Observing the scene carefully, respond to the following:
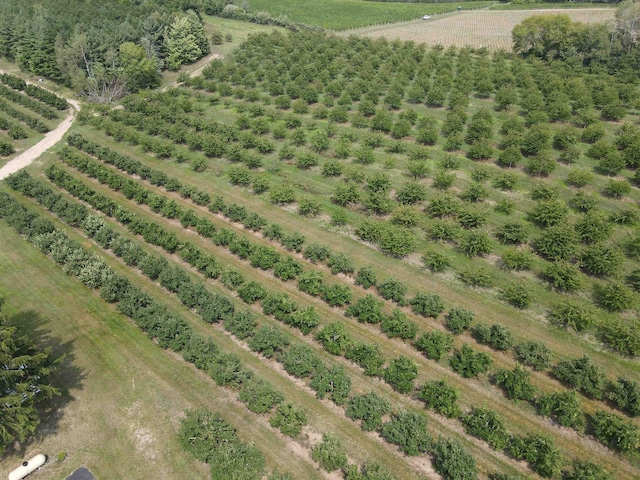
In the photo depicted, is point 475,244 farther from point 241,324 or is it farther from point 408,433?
point 241,324

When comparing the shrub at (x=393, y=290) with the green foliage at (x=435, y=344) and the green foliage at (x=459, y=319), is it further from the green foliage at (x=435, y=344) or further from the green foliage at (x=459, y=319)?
the green foliage at (x=435, y=344)

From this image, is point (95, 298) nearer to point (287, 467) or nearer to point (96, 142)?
point (287, 467)

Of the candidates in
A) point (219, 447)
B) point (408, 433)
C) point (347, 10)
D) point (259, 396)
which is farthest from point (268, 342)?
point (347, 10)

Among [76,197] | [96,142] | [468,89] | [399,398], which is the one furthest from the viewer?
[468,89]

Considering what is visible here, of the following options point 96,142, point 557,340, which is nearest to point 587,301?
point 557,340

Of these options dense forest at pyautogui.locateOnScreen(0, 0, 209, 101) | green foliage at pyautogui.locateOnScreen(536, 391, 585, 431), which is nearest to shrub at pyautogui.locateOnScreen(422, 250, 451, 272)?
green foliage at pyautogui.locateOnScreen(536, 391, 585, 431)
